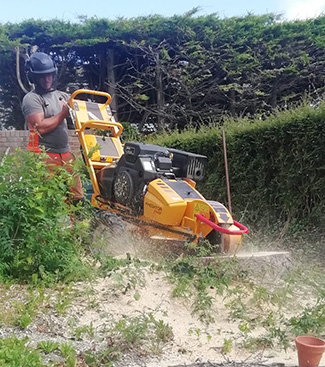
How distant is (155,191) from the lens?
5.27 metres

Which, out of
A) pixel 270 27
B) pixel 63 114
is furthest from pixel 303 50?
pixel 63 114

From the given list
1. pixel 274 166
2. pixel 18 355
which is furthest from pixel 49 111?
pixel 18 355

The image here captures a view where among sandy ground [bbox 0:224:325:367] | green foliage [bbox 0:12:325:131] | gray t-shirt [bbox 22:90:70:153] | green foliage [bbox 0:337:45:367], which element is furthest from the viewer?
green foliage [bbox 0:12:325:131]

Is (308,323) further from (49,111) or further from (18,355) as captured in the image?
(49,111)

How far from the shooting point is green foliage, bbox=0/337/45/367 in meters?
2.85

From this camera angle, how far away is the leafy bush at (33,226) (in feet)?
13.5

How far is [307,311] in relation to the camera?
153 inches

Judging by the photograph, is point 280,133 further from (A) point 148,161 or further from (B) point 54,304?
(B) point 54,304

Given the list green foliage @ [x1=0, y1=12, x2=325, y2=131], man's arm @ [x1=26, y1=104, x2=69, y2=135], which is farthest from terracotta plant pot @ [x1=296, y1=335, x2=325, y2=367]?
green foliage @ [x1=0, y1=12, x2=325, y2=131]

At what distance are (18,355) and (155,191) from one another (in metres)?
2.63

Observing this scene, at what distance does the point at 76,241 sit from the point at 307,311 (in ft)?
6.60

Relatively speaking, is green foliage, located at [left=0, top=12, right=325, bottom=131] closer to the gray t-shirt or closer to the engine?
the gray t-shirt

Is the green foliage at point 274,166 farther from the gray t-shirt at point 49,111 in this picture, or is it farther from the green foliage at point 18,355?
the green foliage at point 18,355

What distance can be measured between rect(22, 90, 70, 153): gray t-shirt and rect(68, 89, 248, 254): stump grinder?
20 cm
